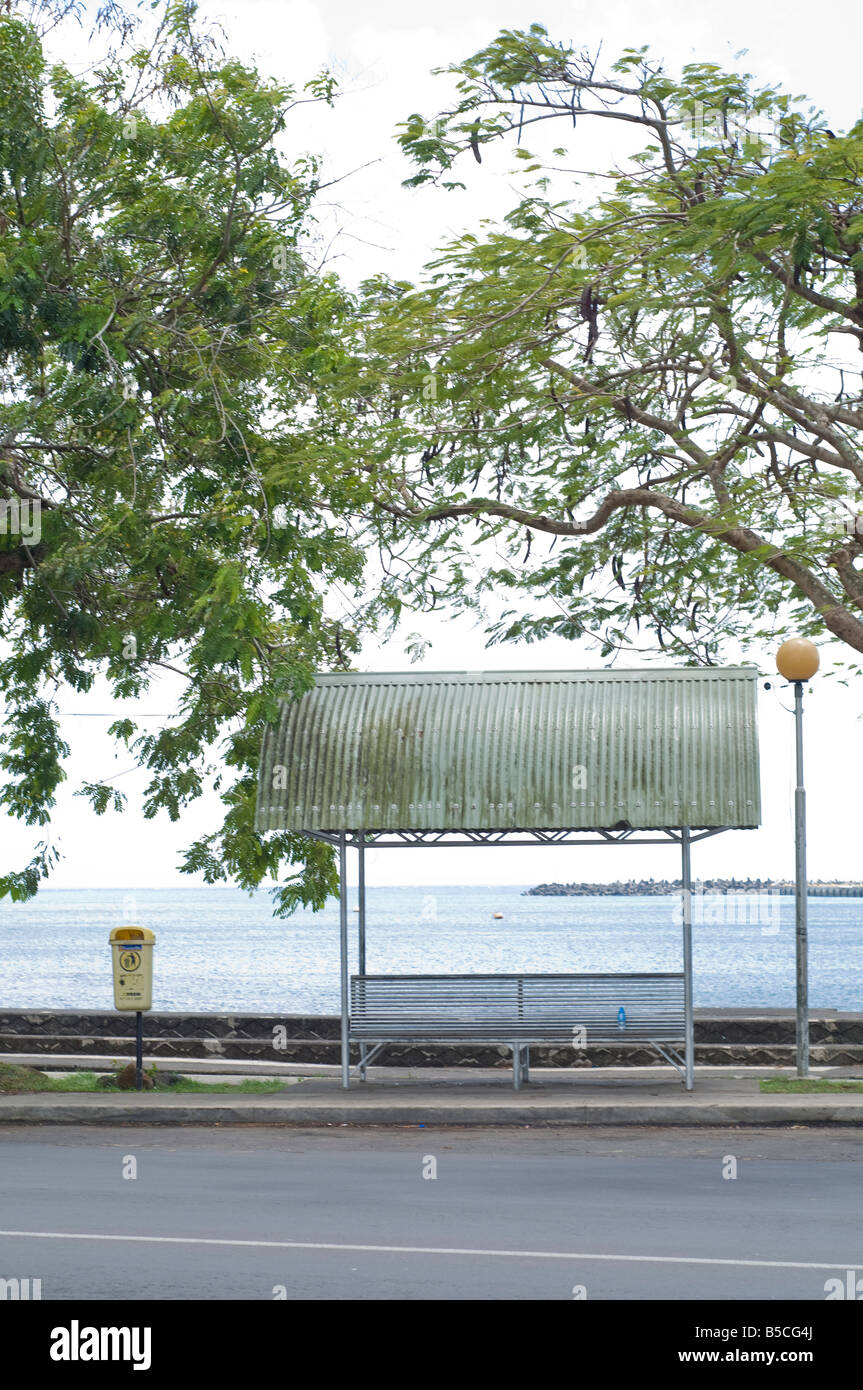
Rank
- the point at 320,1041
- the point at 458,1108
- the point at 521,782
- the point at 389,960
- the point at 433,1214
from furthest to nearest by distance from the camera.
Result: the point at 389,960 → the point at 320,1041 → the point at 521,782 → the point at 458,1108 → the point at 433,1214

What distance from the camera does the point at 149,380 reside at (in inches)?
658

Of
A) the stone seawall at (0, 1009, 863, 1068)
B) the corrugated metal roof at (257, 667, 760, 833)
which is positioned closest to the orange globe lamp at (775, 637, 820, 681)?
the corrugated metal roof at (257, 667, 760, 833)

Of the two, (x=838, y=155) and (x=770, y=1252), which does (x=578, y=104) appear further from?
(x=770, y=1252)

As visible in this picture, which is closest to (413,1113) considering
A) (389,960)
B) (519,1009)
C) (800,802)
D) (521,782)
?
(519,1009)

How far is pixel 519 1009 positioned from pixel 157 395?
7.65 metres

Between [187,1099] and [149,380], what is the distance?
762cm

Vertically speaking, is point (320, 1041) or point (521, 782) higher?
point (521, 782)

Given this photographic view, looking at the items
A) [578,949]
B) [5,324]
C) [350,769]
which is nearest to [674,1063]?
[350,769]

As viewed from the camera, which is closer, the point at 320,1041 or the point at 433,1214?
the point at 433,1214

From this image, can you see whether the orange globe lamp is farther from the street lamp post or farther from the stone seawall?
the stone seawall

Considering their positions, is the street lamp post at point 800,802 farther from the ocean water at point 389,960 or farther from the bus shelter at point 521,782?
the ocean water at point 389,960

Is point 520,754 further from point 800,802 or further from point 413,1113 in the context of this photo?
point 413,1113

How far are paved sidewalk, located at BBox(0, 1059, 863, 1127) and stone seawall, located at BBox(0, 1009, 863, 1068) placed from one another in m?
2.86

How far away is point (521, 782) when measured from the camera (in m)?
15.6
